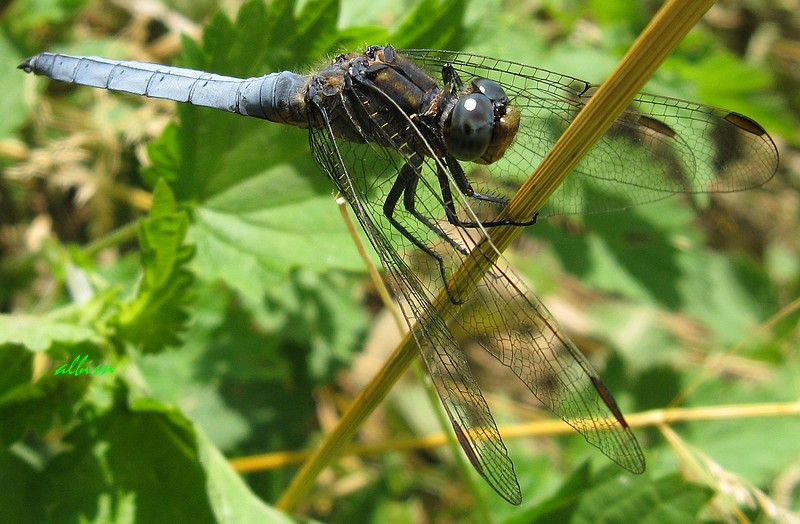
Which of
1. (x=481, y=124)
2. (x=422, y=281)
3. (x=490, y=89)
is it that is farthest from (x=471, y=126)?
(x=422, y=281)

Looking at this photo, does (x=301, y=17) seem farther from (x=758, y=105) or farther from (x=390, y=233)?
(x=758, y=105)

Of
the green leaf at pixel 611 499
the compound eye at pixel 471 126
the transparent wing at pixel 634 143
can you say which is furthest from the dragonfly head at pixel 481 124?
the green leaf at pixel 611 499

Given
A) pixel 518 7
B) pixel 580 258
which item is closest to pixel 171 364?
pixel 580 258

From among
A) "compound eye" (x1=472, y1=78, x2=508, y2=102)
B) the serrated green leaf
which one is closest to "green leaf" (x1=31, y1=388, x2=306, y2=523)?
"compound eye" (x1=472, y1=78, x2=508, y2=102)

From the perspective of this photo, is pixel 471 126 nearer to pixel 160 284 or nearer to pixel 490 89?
pixel 490 89

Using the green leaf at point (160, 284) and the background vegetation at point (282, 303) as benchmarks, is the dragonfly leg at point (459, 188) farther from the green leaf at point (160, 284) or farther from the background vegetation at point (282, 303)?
the green leaf at point (160, 284)

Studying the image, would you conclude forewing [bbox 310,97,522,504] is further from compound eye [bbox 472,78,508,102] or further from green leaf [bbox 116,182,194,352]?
green leaf [bbox 116,182,194,352]
